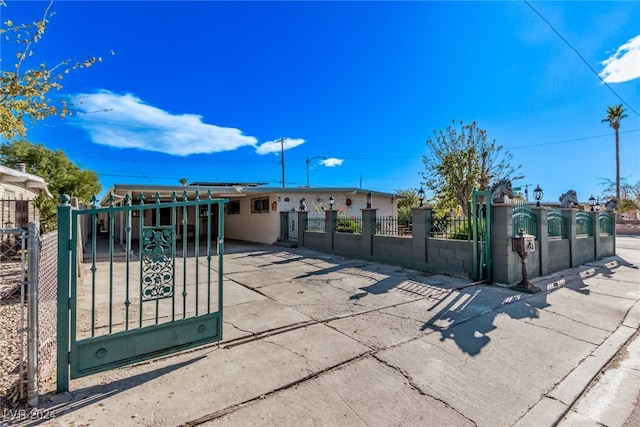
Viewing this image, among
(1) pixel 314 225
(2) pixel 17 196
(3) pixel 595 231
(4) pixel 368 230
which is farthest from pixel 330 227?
(2) pixel 17 196

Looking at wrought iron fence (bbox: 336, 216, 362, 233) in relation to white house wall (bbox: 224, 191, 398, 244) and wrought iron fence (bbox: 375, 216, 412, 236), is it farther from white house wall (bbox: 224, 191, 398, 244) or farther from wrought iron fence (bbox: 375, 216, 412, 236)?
white house wall (bbox: 224, 191, 398, 244)

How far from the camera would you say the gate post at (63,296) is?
7.54ft

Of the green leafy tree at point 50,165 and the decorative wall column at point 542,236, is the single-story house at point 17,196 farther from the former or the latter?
the decorative wall column at point 542,236

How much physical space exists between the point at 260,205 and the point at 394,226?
8538 millimetres

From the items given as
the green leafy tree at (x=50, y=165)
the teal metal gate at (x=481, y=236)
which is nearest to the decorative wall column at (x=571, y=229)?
the teal metal gate at (x=481, y=236)

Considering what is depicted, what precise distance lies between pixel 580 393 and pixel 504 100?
42.2 ft

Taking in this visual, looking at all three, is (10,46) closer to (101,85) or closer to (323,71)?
(101,85)

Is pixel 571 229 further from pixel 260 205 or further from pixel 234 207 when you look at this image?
pixel 234 207

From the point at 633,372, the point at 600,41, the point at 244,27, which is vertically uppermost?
the point at 244,27

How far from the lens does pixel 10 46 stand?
416 centimetres

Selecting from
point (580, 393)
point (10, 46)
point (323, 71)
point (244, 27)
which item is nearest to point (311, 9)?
point (244, 27)

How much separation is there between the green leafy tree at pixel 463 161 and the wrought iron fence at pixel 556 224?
239 inches

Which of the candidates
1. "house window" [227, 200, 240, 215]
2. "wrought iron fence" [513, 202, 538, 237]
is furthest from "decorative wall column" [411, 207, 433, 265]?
"house window" [227, 200, 240, 215]

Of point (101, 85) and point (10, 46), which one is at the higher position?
point (101, 85)
